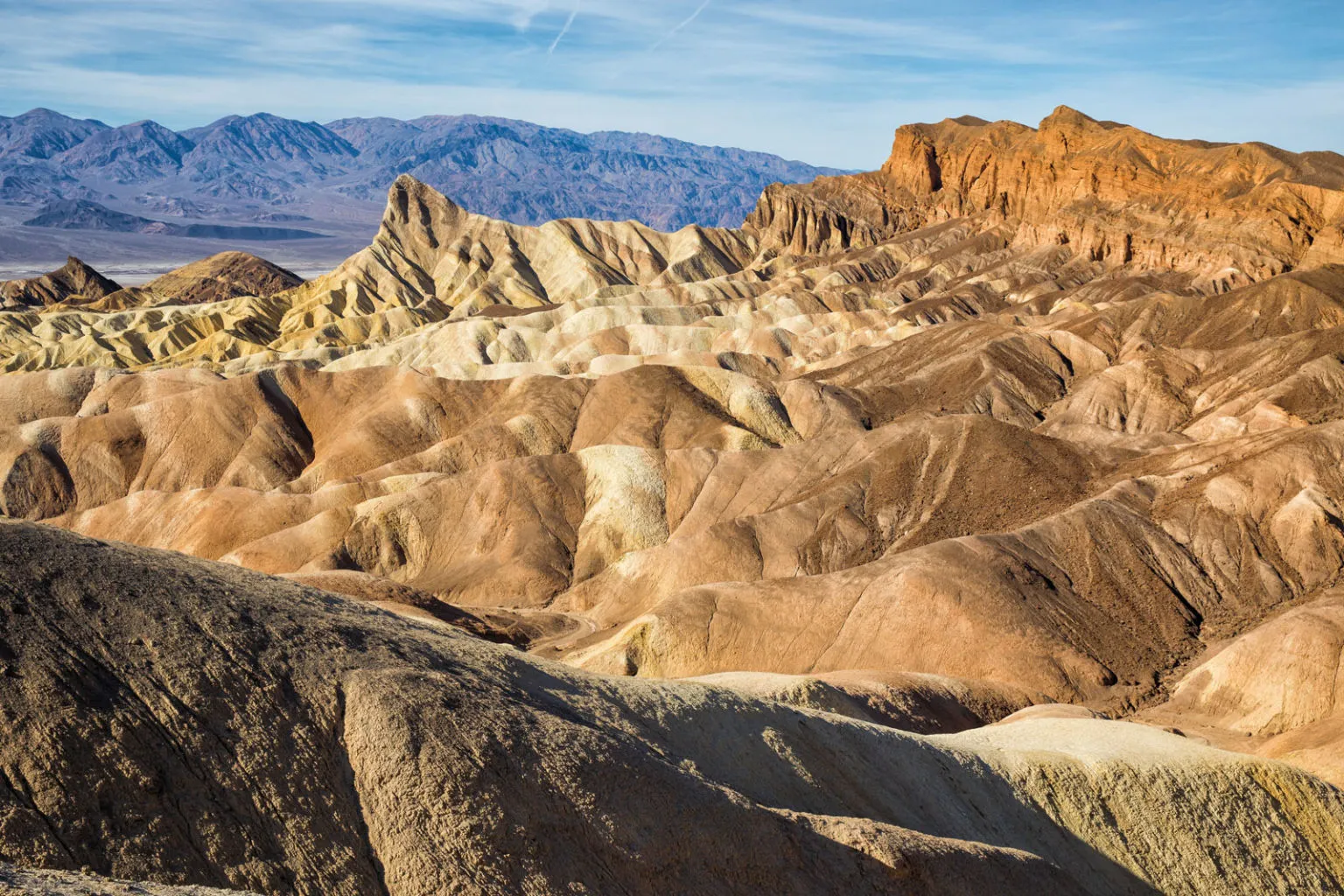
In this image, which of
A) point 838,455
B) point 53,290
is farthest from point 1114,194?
point 53,290

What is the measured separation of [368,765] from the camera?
1808 cm

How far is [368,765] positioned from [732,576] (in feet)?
134

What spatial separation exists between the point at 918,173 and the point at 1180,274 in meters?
69.7

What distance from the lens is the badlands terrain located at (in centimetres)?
1775

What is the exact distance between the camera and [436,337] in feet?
410

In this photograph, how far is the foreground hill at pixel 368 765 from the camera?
16297mm

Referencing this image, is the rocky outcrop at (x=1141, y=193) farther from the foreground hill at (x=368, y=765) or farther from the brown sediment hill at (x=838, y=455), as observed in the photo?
the foreground hill at (x=368, y=765)

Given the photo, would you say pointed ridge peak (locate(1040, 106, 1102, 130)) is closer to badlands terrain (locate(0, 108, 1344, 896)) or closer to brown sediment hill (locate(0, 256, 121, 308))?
badlands terrain (locate(0, 108, 1344, 896))

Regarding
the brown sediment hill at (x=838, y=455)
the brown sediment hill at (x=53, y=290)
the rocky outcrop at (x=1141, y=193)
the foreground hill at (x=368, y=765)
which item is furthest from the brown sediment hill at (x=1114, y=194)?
the brown sediment hill at (x=53, y=290)

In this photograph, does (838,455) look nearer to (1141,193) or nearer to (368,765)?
(368,765)

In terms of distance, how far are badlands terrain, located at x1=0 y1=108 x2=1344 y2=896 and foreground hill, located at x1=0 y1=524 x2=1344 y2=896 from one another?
7cm

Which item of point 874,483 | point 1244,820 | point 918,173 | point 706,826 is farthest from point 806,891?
point 918,173

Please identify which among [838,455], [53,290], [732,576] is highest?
[838,455]

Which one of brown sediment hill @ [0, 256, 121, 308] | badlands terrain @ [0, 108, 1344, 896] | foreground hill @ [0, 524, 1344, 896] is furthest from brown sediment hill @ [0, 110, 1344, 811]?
brown sediment hill @ [0, 256, 121, 308]
